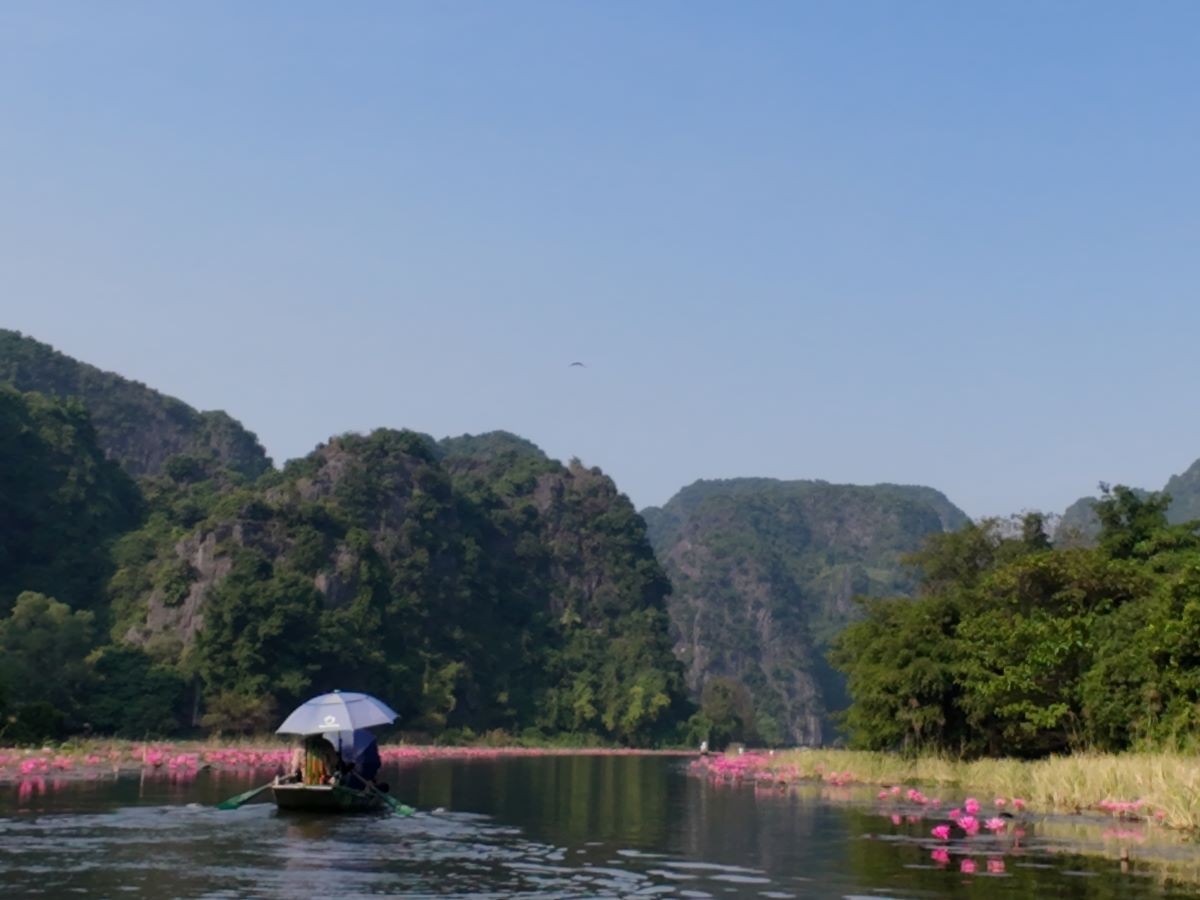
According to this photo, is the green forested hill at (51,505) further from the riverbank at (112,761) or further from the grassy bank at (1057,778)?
the grassy bank at (1057,778)

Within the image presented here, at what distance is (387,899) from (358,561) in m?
95.3

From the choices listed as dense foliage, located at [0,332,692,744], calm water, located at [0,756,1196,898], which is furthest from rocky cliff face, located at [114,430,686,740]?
calm water, located at [0,756,1196,898]

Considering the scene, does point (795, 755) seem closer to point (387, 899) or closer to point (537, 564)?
point (387, 899)

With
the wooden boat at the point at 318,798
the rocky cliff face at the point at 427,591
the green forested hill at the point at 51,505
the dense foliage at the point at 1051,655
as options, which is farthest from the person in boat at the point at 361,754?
the green forested hill at the point at 51,505

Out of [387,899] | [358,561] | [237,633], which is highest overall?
[358,561]

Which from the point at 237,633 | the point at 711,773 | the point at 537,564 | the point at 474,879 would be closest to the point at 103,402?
the point at 537,564

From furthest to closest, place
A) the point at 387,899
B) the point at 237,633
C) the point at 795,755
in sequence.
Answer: the point at 237,633 → the point at 795,755 → the point at 387,899

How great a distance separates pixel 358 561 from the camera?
110 m

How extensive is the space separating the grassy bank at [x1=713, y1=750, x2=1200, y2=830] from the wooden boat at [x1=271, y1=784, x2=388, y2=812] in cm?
1286

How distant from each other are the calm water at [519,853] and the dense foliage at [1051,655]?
793cm

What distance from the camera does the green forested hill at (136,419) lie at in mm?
175625

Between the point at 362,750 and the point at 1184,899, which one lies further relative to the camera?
the point at 362,750

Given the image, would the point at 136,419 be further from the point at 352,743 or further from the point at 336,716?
the point at 336,716

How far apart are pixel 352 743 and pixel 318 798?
292 cm
